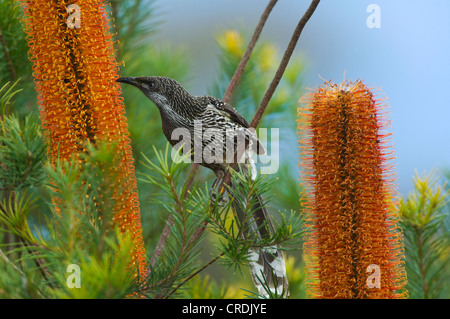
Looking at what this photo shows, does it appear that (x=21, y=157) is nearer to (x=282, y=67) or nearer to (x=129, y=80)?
(x=282, y=67)

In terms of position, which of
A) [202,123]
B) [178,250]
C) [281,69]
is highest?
[202,123]

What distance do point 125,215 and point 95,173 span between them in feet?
0.24

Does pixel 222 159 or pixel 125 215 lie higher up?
pixel 222 159

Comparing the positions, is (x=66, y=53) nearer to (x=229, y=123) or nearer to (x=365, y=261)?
(x=365, y=261)

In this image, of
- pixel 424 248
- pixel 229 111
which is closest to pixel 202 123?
pixel 229 111

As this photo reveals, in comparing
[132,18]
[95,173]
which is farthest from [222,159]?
[95,173]

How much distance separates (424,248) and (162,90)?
50cm

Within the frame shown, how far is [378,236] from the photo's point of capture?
1.62 feet

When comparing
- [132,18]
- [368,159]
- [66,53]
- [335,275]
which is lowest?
[335,275]

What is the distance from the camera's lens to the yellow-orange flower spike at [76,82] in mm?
456

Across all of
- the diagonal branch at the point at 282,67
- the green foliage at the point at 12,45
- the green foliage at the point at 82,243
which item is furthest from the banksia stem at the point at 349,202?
the green foliage at the point at 12,45

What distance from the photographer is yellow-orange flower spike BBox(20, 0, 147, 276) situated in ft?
1.50

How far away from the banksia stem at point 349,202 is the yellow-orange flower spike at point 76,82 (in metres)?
0.19

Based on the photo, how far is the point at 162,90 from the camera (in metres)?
0.86
